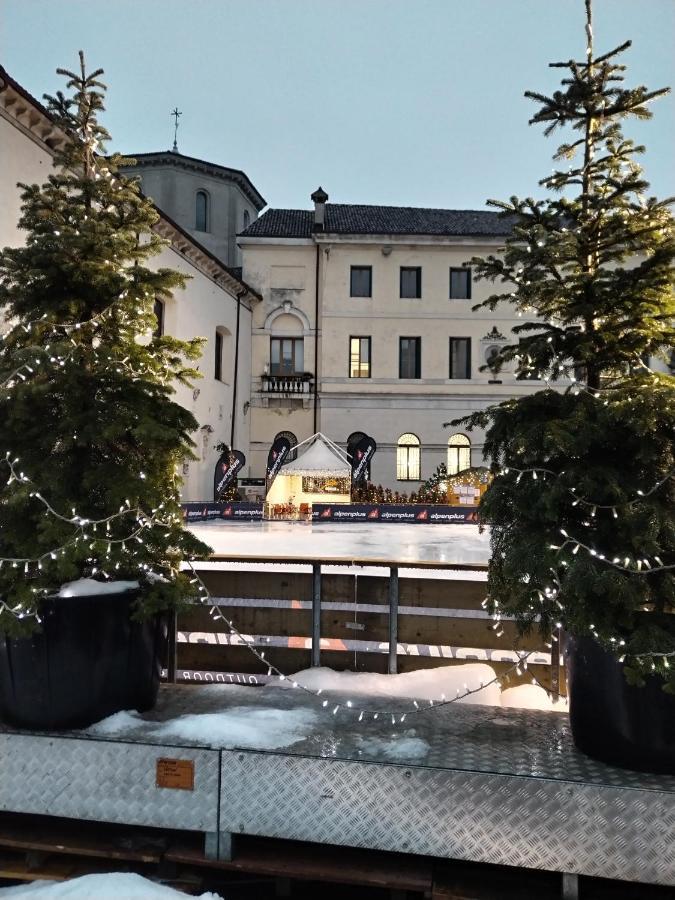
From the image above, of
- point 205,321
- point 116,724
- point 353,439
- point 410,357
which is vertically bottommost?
point 116,724

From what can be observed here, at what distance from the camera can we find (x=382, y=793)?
3.08 metres

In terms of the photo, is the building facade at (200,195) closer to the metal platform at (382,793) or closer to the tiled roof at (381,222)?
the tiled roof at (381,222)

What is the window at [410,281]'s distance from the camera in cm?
3231

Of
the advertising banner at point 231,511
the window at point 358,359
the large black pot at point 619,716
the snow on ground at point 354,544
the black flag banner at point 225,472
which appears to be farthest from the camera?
the window at point 358,359

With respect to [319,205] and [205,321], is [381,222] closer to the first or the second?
[319,205]

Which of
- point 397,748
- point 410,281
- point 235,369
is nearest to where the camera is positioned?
point 397,748

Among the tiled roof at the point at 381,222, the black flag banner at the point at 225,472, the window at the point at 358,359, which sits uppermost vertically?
the tiled roof at the point at 381,222

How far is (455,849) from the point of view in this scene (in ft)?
9.84

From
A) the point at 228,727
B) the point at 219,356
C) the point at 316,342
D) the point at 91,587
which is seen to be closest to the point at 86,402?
the point at 91,587

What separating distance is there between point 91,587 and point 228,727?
112 centimetres

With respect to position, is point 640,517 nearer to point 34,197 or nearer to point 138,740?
point 138,740

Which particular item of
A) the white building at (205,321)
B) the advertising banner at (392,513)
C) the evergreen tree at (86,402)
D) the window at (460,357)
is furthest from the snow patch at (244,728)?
the window at (460,357)

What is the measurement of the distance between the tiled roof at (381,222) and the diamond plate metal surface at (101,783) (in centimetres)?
3065

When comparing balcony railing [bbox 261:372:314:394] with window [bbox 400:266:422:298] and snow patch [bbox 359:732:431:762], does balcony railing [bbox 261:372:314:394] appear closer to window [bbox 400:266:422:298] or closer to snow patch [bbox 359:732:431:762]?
window [bbox 400:266:422:298]
